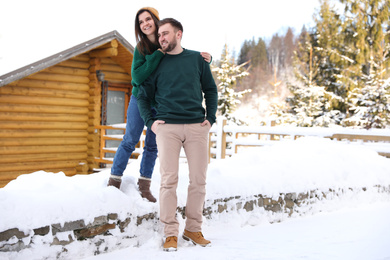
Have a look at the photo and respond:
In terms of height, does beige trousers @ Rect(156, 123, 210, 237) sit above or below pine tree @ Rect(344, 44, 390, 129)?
below

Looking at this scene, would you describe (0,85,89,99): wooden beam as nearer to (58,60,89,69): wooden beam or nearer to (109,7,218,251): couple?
(58,60,89,69): wooden beam

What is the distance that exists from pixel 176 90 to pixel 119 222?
4.29 ft

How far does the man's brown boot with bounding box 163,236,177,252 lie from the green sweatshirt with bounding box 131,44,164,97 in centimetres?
142

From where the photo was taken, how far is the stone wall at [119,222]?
3.02 meters

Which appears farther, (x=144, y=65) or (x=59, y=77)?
(x=59, y=77)

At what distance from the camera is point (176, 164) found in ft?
11.8

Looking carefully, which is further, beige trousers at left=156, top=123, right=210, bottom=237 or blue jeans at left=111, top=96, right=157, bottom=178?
blue jeans at left=111, top=96, right=157, bottom=178

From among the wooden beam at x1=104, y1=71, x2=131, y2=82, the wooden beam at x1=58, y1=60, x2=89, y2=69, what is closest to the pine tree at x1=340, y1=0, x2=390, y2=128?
the wooden beam at x1=104, y1=71, x2=131, y2=82

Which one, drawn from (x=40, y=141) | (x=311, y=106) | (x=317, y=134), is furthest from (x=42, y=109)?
(x=311, y=106)

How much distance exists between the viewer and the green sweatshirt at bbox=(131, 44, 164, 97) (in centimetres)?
357

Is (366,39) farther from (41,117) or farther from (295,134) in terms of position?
(41,117)

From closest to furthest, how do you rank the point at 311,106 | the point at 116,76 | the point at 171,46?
1. the point at 171,46
2. the point at 116,76
3. the point at 311,106

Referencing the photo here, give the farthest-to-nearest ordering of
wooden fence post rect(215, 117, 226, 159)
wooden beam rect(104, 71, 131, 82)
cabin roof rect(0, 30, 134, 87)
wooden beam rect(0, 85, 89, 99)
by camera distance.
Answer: wooden beam rect(104, 71, 131, 82), wooden fence post rect(215, 117, 226, 159), wooden beam rect(0, 85, 89, 99), cabin roof rect(0, 30, 134, 87)

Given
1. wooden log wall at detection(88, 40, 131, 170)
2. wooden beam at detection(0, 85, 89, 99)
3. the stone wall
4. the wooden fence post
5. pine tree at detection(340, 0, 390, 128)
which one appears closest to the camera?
the stone wall
